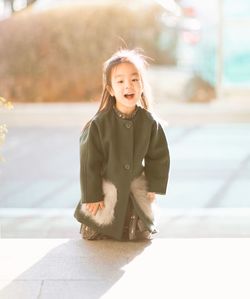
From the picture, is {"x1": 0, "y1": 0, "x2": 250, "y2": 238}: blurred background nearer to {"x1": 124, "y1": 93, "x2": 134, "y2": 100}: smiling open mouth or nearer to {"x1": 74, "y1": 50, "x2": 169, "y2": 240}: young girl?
{"x1": 74, "y1": 50, "x2": 169, "y2": 240}: young girl

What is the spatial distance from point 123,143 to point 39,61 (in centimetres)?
746

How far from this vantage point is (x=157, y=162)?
2512 millimetres

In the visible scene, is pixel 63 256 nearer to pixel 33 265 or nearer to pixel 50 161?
pixel 33 265

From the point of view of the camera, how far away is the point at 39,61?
9555 mm

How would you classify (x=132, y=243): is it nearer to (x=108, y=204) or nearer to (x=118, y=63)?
(x=108, y=204)

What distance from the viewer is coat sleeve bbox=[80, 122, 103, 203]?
94.5 inches

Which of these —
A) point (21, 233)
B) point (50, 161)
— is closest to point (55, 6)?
point (50, 161)

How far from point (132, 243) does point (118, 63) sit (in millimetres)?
855

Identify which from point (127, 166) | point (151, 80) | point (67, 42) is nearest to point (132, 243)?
point (127, 166)

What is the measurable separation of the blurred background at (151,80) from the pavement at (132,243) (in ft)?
0.08

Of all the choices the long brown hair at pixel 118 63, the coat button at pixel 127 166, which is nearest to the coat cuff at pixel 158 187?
the coat button at pixel 127 166

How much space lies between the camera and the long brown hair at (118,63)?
2.40 metres

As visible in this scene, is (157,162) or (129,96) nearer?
(129,96)

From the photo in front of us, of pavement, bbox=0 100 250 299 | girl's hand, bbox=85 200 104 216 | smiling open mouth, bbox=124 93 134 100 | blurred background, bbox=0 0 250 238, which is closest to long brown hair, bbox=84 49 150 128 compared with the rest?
smiling open mouth, bbox=124 93 134 100
